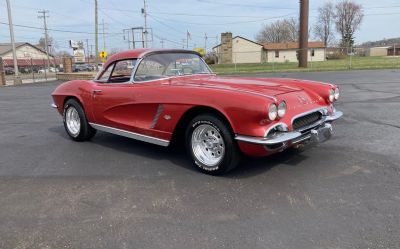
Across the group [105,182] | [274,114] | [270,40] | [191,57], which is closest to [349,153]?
[274,114]

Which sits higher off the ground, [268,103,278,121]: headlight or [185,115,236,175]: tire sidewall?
[268,103,278,121]: headlight

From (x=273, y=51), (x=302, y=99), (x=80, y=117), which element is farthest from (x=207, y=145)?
(x=273, y=51)

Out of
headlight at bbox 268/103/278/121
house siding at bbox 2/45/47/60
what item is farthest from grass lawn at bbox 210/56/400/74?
house siding at bbox 2/45/47/60

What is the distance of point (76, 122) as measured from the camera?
646cm

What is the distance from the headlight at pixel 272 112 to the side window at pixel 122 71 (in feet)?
7.81

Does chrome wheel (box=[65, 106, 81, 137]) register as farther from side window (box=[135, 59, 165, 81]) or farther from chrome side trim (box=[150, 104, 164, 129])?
chrome side trim (box=[150, 104, 164, 129])

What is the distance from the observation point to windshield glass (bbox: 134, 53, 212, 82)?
208 inches

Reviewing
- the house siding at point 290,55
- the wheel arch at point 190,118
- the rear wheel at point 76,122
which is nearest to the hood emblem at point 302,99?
the wheel arch at point 190,118

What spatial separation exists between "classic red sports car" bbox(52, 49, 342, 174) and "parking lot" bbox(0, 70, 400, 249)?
38 centimetres

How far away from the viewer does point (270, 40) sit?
105312mm

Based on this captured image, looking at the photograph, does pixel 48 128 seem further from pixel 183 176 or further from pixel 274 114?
pixel 274 114

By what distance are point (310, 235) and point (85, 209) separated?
207 centimetres

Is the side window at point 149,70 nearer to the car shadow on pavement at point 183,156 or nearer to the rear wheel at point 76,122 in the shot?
the car shadow on pavement at point 183,156

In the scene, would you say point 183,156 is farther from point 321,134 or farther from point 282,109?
point 321,134
